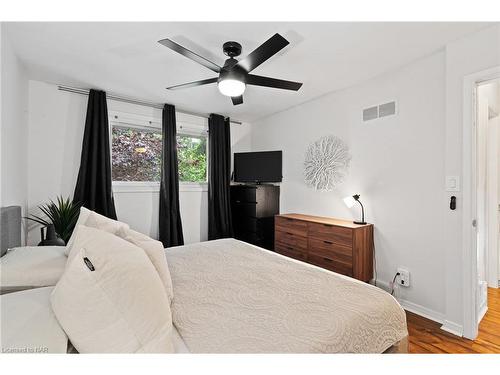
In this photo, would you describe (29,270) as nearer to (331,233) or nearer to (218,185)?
(331,233)

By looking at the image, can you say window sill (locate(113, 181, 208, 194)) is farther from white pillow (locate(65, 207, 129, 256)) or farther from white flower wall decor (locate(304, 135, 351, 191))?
white pillow (locate(65, 207, 129, 256))

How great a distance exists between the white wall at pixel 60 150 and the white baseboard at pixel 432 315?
3244 mm

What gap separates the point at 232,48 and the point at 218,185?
2384 millimetres

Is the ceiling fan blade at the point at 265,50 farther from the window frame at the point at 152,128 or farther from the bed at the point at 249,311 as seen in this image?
the window frame at the point at 152,128

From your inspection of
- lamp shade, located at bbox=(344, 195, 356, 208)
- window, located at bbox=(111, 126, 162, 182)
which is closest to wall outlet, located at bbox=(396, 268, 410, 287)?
lamp shade, located at bbox=(344, 195, 356, 208)

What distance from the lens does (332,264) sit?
273 centimetres

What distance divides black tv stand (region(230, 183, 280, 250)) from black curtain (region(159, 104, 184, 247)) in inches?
40.1

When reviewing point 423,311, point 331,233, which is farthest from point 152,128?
point 423,311

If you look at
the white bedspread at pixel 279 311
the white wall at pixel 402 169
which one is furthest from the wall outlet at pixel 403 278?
the white bedspread at pixel 279 311

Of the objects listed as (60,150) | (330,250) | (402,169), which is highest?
(60,150)

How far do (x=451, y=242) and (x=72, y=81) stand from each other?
13.7 feet

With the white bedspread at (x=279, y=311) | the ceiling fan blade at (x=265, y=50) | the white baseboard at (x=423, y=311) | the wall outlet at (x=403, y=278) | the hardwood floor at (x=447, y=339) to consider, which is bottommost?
the hardwood floor at (x=447, y=339)

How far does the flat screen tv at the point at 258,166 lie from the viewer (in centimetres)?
400
